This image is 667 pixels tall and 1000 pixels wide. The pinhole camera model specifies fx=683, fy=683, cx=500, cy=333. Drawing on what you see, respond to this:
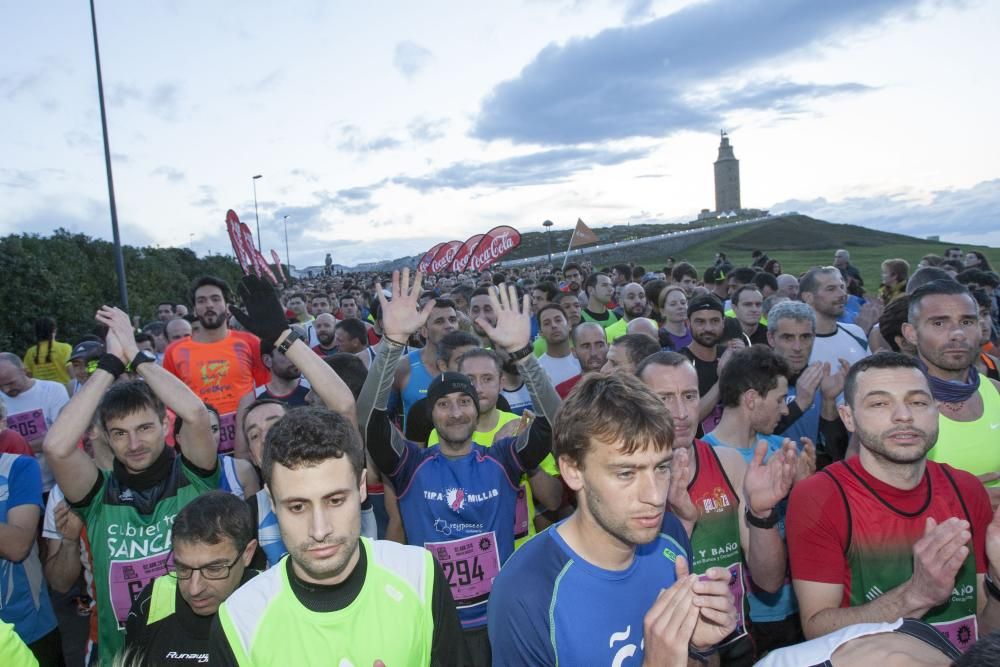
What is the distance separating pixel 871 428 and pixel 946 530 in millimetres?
586

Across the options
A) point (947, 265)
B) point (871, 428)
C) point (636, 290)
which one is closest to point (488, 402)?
point (871, 428)

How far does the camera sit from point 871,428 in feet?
9.72

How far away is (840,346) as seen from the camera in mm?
6402

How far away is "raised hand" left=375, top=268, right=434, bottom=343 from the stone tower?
5909 inches

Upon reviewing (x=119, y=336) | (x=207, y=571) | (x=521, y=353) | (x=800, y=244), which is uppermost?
(x=800, y=244)

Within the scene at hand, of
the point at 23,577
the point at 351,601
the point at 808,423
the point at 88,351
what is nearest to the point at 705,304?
the point at 808,423

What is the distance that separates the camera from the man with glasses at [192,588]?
2.83 metres

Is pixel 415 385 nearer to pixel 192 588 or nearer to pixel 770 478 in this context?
pixel 192 588

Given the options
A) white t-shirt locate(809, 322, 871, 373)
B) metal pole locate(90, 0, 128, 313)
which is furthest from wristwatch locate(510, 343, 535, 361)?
metal pole locate(90, 0, 128, 313)

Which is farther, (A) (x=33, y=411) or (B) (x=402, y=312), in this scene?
(A) (x=33, y=411)

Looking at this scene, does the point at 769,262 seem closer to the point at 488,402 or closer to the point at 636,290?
the point at 636,290

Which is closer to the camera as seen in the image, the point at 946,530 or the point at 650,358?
the point at 946,530

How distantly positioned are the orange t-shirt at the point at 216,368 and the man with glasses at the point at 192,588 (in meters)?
3.45

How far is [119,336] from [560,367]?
418cm
